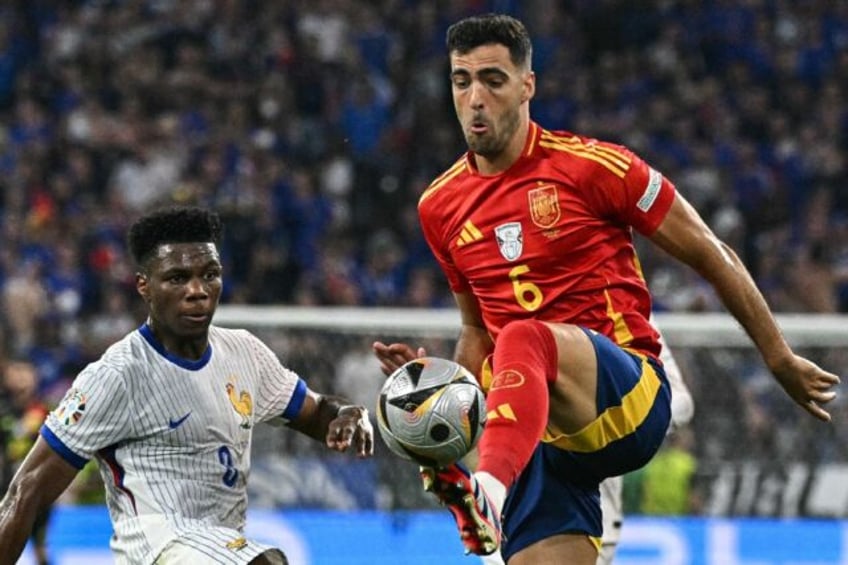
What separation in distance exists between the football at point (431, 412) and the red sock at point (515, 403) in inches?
2.2

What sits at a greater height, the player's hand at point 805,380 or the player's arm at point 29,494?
the player's hand at point 805,380

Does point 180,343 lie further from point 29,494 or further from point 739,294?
point 739,294

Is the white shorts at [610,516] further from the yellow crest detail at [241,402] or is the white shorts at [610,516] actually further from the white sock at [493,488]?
the white sock at [493,488]

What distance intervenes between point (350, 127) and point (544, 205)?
968cm

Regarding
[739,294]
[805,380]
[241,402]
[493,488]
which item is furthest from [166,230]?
[805,380]

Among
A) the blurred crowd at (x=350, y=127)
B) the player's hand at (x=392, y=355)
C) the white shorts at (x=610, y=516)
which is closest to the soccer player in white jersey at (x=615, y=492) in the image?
the white shorts at (x=610, y=516)

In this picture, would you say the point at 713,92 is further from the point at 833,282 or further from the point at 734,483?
the point at 734,483

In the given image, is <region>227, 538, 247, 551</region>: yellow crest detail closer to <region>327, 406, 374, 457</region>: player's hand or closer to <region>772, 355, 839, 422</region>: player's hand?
<region>327, 406, 374, 457</region>: player's hand

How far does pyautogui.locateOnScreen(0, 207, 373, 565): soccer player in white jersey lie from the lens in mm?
4914

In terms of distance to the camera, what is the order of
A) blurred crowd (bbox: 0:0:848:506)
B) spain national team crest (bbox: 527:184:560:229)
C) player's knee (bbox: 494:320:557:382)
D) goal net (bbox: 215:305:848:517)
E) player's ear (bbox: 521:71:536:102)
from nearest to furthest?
player's knee (bbox: 494:320:557:382), spain national team crest (bbox: 527:184:560:229), player's ear (bbox: 521:71:536:102), goal net (bbox: 215:305:848:517), blurred crowd (bbox: 0:0:848:506)

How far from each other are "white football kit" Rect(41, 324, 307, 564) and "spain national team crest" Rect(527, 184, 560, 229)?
1084 millimetres

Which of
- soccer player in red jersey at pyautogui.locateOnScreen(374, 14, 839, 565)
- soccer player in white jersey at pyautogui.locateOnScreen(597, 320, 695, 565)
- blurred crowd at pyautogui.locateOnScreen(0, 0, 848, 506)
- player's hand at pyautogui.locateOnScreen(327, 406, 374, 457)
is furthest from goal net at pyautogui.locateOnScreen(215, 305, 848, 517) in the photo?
player's hand at pyautogui.locateOnScreen(327, 406, 374, 457)

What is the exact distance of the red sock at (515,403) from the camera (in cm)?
461

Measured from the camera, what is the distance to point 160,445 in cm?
505
